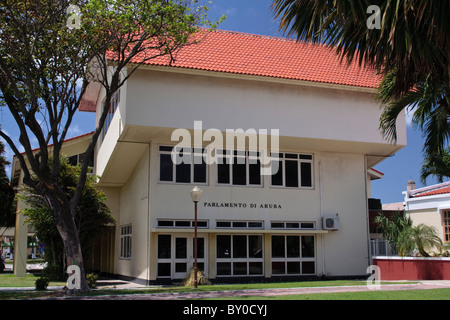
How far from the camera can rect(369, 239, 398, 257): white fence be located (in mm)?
22281

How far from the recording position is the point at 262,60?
73.4 feet

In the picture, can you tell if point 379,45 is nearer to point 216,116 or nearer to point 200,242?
point 216,116

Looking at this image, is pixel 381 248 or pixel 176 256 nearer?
pixel 176 256

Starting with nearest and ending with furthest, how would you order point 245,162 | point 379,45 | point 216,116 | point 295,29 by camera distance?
point 379,45 < point 295,29 < point 216,116 < point 245,162

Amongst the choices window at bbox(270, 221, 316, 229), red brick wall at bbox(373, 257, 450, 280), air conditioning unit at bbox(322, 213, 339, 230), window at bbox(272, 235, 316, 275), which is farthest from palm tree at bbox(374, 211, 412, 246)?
window at bbox(272, 235, 316, 275)

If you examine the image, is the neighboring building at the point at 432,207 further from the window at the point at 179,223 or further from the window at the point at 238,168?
the window at the point at 179,223

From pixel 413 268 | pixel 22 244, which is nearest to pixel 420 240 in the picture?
pixel 413 268

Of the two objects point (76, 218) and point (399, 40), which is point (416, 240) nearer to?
point (399, 40)

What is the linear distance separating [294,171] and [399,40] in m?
15.4

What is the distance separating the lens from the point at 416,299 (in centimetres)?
1150

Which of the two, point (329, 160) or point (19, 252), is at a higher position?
point (329, 160)

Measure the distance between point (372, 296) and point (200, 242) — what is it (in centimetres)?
1039

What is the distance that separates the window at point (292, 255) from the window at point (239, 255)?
2.64 feet
